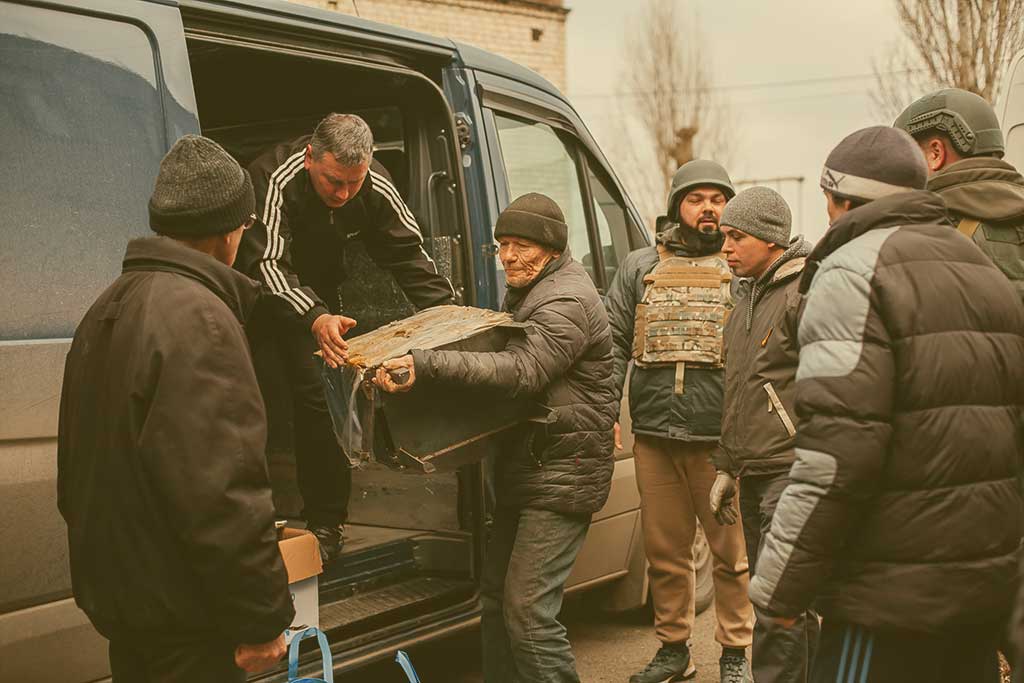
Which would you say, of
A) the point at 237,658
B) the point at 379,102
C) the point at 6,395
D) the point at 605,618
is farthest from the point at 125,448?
the point at 605,618

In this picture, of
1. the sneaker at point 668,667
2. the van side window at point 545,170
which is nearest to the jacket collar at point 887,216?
the van side window at point 545,170

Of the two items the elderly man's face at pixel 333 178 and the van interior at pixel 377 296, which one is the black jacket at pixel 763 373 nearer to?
the van interior at pixel 377 296

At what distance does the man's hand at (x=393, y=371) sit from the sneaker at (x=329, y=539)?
150 cm

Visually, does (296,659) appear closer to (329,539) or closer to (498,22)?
(329,539)

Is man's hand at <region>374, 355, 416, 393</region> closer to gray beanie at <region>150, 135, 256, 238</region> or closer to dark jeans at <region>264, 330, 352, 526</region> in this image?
gray beanie at <region>150, 135, 256, 238</region>

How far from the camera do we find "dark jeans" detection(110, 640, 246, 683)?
2.19 metres

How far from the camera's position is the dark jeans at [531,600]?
11.4 ft

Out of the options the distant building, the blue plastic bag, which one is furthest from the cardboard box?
the distant building

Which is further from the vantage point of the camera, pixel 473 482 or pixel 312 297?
pixel 473 482

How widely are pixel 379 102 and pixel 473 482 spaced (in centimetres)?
172

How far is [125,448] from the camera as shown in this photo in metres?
2.16

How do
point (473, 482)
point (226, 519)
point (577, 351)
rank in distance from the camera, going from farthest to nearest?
point (473, 482) → point (577, 351) → point (226, 519)

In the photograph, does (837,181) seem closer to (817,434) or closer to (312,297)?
(817,434)

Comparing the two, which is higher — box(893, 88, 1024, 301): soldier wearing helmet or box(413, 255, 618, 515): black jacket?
box(893, 88, 1024, 301): soldier wearing helmet
